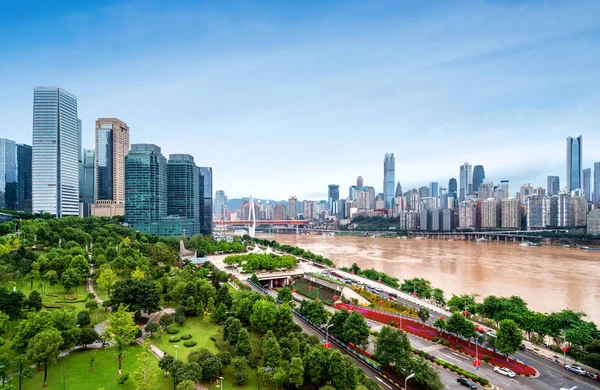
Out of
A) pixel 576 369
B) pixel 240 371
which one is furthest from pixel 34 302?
pixel 576 369

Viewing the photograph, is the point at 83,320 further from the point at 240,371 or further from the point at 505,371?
the point at 505,371

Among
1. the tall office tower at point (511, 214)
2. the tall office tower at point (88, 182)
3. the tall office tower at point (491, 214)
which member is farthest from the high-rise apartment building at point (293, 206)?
the tall office tower at point (88, 182)

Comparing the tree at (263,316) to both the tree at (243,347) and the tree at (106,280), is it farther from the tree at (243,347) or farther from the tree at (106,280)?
the tree at (106,280)

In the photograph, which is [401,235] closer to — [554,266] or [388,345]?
[554,266]

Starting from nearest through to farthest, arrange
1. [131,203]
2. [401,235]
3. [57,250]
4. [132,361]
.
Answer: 1. [132,361]
2. [57,250]
3. [131,203]
4. [401,235]

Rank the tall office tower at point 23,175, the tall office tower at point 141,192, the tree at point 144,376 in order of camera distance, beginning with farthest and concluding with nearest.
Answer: the tall office tower at point 23,175 < the tall office tower at point 141,192 < the tree at point 144,376

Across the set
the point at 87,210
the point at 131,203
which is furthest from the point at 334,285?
the point at 87,210
